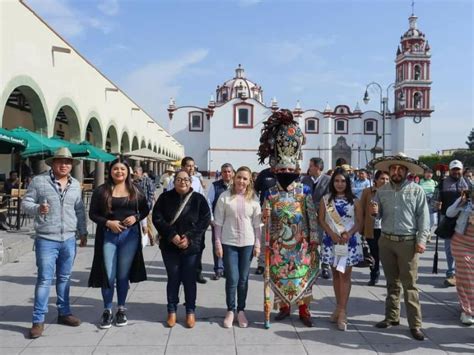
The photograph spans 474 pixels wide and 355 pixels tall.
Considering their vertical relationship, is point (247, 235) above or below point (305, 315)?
above

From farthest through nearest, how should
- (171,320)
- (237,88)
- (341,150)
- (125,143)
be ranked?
(237,88)
(341,150)
(125,143)
(171,320)

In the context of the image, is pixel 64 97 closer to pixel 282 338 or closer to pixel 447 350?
pixel 282 338

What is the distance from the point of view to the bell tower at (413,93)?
55.5 metres

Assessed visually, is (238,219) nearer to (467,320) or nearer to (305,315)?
(305,315)

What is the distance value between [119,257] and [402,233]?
2.79 meters

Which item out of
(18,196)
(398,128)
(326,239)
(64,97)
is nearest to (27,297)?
(326,239)

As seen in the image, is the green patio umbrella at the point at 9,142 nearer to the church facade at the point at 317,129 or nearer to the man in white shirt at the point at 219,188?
the man in white shirt at the point at 219,188

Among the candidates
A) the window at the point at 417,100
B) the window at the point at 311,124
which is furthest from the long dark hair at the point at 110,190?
the window at the point at 311,124

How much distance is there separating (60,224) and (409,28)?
59857mm

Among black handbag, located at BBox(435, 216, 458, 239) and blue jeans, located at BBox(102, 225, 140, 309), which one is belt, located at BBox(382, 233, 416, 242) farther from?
blue jeans, located at BBox(102, 225, 140, 309)

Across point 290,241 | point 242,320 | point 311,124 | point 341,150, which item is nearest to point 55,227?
point 242,320

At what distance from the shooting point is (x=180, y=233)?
448cm

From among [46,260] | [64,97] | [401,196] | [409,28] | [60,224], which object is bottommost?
[46,260]

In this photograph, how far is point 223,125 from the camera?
6206 centimetres
